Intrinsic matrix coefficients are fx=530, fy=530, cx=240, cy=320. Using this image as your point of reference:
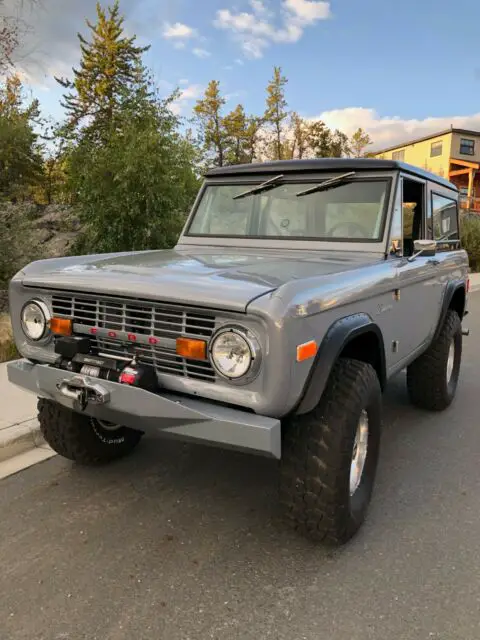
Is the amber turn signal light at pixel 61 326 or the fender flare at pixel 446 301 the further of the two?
the fender flare at pixel 446 301

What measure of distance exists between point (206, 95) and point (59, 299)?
34.8 m

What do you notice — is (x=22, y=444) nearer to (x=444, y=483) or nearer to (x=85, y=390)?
(x=85, y=390)

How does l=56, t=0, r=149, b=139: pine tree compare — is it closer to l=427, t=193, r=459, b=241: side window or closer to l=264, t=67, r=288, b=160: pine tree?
l=264, t=67, r=288, b=160: pine tree

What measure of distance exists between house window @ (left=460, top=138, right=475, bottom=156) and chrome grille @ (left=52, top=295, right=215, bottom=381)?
41354mm

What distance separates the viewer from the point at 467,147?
38.8 m

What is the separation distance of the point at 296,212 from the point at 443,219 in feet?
5.66

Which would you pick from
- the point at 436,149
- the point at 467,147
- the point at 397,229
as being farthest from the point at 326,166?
the point at 436,149

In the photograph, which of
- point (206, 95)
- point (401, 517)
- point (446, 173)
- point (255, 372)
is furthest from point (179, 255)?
point (446, 173)

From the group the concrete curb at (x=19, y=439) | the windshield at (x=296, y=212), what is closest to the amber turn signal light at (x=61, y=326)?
the concrete curb at (x=19, y=439)

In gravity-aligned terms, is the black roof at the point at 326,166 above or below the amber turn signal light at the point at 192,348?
above

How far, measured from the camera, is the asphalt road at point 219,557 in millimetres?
2145

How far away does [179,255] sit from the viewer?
3.49m

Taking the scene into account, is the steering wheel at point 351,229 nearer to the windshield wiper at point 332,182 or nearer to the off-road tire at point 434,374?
the windshield wiper at point 332,182

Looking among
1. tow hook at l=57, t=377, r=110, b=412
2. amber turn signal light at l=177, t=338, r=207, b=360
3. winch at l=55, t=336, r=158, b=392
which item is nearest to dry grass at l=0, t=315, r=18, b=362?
winch at l=55, t=336, r=158, b=392
